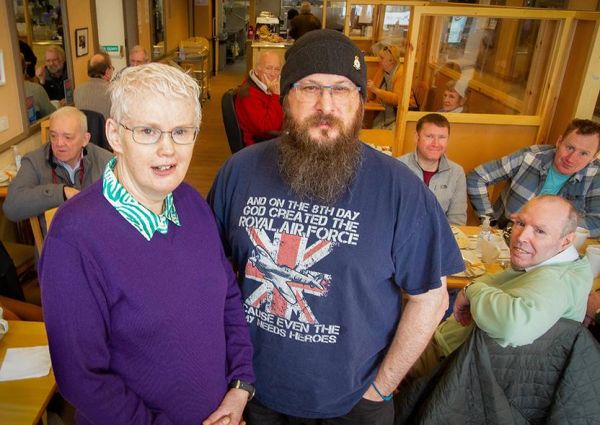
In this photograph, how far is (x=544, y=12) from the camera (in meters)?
3.05

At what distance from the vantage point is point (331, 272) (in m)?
1.16

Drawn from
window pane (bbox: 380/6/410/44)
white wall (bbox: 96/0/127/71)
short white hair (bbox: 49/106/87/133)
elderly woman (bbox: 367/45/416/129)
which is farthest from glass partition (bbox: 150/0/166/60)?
short white hair (bbox: 49/106/87/133)

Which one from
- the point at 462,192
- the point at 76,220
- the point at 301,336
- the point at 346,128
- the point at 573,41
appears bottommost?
the point at 462,192

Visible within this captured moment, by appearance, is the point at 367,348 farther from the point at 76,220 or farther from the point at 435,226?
the point at 76,220

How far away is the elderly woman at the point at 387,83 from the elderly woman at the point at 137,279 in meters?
4.30

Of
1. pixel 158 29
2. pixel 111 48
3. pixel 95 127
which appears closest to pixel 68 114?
pixel 95 127

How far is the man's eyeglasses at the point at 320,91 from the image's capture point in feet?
3.95

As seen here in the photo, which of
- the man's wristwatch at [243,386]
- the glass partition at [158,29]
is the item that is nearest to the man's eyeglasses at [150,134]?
the man's wristwatch at [243,386]

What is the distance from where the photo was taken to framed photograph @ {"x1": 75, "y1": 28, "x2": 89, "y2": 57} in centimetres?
475

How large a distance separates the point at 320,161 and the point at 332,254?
0.25 metres

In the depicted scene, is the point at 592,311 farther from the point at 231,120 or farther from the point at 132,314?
the point at 231,120

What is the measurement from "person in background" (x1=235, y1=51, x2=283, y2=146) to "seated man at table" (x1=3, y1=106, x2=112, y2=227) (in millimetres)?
1537

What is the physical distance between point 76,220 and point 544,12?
3.21 meters

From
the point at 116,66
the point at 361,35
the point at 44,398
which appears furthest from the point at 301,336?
the point at 361,35
